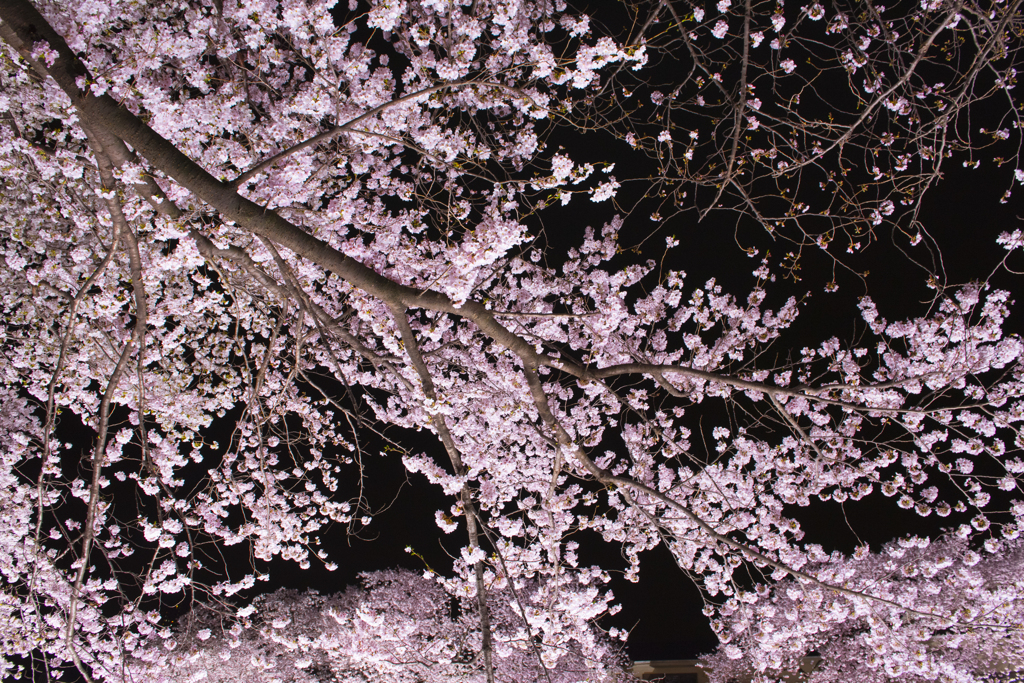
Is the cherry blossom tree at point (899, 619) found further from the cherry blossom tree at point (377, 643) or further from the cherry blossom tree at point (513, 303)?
the cherry blossom tree at point (377, 643)

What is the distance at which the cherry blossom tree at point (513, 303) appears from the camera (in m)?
4.32

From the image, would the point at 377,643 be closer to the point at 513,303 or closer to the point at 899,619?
the point at 513,303

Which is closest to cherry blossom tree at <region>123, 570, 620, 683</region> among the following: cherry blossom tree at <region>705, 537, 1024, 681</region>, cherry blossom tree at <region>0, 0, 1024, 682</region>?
cherry blossom tree at <region>0, 0, 1024, 682</region>

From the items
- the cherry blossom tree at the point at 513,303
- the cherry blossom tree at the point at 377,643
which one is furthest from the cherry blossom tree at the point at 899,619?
the cherry blossom tree at the point at 377,643

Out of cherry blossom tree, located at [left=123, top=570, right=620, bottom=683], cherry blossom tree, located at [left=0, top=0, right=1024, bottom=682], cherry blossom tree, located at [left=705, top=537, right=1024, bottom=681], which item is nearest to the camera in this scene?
cherry blossom tree, located at [left=0, top=0, right=1024, bottom=682]

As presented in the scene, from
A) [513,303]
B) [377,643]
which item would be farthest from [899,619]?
[377,643]

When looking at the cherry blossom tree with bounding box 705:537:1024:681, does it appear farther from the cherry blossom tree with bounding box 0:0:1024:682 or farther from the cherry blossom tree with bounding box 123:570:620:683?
the cherry blossom tree with bounding box 123:570:620:683

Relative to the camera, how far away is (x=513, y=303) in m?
6.00

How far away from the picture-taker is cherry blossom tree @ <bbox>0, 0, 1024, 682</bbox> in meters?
4.32

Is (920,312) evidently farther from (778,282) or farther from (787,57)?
(787,57)

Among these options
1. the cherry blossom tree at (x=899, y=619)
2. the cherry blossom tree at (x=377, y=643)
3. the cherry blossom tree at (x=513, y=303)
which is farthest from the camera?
the cherry blossom tree at (x=377, y=643)

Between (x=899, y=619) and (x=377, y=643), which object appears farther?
(x=377, y=643)

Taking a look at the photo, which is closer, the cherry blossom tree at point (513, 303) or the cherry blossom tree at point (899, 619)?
the cherry blossom tree at point (513, 303)

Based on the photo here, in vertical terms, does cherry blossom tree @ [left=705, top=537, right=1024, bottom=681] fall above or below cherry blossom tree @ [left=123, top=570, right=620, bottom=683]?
below
